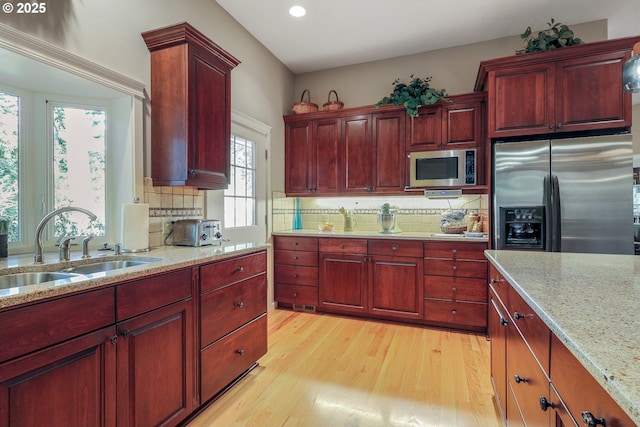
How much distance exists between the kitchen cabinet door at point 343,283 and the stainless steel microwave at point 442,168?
3.39 feet

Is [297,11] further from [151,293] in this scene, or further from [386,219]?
[151,293]

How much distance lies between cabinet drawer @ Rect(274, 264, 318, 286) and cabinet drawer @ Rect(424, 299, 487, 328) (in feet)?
3.91

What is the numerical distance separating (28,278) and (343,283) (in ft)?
8.36

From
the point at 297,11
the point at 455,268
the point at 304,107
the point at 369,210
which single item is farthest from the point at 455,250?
the point at 297,11

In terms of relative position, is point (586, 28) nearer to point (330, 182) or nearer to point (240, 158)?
point (330, 182)

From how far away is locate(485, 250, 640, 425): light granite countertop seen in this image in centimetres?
53

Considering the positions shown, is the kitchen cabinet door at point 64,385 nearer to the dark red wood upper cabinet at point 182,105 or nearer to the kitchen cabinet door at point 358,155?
the dark red wood upper cabinet at point 182,105

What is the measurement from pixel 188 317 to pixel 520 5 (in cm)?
358

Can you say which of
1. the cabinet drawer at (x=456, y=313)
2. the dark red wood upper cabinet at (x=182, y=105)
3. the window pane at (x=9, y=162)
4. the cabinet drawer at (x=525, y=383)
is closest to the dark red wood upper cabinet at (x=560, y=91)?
the cabinet drawer at (x=456, y=313)

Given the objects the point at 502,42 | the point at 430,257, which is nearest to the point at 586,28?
the point at 502,42

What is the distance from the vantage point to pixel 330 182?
12.3ft

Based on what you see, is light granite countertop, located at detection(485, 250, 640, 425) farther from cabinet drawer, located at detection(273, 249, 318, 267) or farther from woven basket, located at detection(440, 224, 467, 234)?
cabinet drawer, located at detection(273, 249, 318, 267)

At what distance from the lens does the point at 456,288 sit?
3000 millimetres

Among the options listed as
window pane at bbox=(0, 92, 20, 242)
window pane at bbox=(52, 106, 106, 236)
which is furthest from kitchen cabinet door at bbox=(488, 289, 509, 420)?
window pane at bbox=(0, 92, 20, 242)
